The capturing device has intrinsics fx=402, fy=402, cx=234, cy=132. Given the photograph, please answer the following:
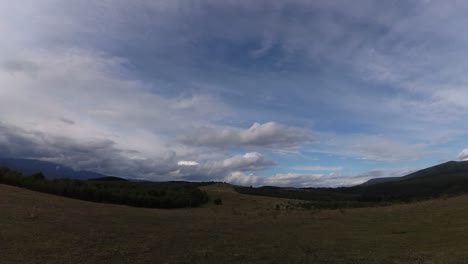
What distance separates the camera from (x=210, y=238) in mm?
19891

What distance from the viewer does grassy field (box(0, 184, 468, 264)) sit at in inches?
586

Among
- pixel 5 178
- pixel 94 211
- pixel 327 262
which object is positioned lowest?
pixel 327 262

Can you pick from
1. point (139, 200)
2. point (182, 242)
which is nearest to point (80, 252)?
point (182, 242)

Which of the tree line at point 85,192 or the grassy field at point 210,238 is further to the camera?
the tree line at point 85,192

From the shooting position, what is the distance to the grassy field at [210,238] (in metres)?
14.9

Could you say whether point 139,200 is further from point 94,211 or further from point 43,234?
point 43,234

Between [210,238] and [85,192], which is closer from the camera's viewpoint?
[210,238]

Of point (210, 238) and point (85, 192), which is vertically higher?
point (85, 192)

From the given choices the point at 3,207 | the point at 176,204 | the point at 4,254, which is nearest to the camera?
the point at 4,254

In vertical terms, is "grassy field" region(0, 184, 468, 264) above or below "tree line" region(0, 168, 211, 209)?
below

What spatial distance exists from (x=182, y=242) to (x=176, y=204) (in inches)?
1835

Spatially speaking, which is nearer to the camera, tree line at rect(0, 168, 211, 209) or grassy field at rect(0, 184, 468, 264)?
grassy field at rect(0, 184, 468, 264)

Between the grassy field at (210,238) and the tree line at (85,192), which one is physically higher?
the tree line at (85,192)

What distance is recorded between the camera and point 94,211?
26.9 metres
